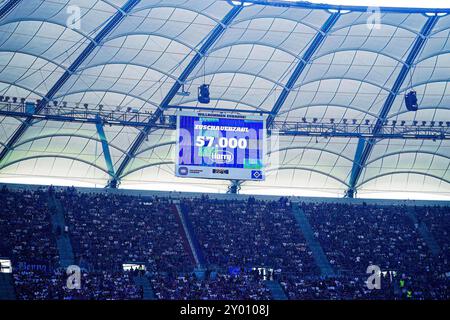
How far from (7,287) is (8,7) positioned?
16969 millimetres

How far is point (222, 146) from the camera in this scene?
44219mm

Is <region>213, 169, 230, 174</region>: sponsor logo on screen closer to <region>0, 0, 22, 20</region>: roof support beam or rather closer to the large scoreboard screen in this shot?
the large scoreboard screen

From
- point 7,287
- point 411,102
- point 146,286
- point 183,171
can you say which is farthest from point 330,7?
point 7,287

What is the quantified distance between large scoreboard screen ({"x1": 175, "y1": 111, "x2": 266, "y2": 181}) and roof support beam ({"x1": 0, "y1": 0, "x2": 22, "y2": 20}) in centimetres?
1127

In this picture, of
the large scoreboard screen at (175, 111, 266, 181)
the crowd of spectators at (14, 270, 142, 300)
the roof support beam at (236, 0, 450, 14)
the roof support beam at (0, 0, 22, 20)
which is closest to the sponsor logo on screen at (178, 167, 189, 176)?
the large scoreboard screen at (175, 111, 266, 181)

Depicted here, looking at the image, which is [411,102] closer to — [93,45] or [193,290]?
[193,290]

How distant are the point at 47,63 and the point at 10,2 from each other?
7561 millimetres

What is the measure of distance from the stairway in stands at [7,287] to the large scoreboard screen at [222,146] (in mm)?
12564

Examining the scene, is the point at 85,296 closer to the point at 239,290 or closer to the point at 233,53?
the point at 239,290

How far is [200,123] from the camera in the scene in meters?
44.0

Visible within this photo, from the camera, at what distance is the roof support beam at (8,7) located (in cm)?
3991
